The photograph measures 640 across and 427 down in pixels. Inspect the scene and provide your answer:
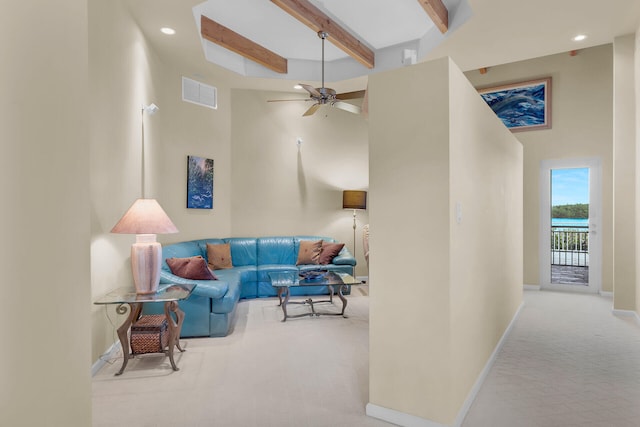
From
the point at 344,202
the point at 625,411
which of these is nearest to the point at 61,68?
the point at 625,411

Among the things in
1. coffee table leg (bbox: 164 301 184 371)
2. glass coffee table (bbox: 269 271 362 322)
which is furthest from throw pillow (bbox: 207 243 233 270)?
coffee table leg (bbox: 164 301 184 371)

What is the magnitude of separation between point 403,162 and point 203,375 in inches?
88.5

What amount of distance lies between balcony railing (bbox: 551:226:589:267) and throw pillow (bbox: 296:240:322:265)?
159 inches

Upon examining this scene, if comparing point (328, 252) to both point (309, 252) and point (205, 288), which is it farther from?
point (205, 288)

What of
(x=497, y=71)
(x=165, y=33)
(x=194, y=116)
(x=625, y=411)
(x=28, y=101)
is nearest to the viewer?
(x=28, y=101)

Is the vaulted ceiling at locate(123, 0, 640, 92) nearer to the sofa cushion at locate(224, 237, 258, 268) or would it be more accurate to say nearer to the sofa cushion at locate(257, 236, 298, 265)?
the sofa cushion at locate(224, 237, 258, 268)

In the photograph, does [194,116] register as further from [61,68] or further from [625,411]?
[625,411]

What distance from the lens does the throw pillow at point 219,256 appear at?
5379 millimetres

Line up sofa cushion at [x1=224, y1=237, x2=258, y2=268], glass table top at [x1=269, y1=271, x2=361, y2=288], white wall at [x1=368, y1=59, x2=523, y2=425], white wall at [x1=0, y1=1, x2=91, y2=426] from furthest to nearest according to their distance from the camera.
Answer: sofa cushion at [x1=224, y1=237, x2=258, y2=268]
glass table top at [x1=269, y1=271, x2=361, y2=288]
white wall at [x1=368, y1=59, x2=523, y2=425]
white wall at [x1=0, y1=1, x2=91, y2=426]

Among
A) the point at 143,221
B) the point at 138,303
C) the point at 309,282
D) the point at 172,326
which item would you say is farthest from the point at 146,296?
the point at 309,282

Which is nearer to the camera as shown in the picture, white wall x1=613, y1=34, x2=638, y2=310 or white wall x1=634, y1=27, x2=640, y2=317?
white wall x1=634, y1=27, x2=640, y2=317

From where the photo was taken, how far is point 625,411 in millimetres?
2375

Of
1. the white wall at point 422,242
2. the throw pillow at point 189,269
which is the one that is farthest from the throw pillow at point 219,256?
the white wall at point 422,242

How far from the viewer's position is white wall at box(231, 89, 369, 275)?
6.32 metres
